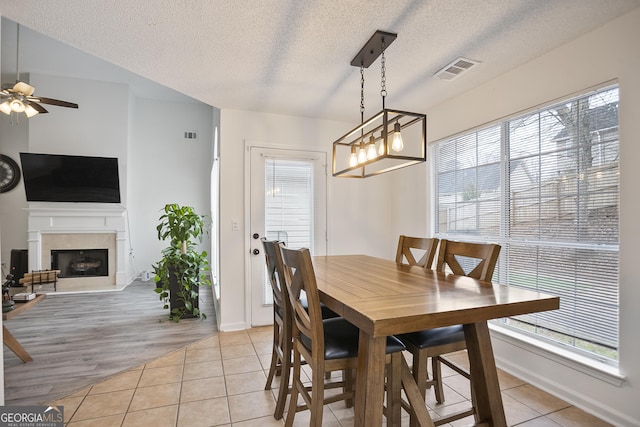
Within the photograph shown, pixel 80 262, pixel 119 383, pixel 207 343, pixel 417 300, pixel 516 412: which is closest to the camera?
pixel 417 300

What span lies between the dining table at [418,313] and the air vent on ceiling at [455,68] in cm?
164

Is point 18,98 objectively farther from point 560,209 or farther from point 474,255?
point 560,209

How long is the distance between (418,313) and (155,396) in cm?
197

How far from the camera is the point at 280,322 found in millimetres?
2102

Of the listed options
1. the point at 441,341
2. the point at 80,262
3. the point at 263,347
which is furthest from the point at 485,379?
the point at 80,262

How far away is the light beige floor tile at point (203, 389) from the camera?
6.81 ft

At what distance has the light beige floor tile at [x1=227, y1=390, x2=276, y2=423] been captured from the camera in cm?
188

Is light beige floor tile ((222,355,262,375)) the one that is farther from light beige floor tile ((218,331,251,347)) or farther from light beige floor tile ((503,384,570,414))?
light beige floor tile ((503,384,570,414))

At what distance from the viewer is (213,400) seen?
2.04 m

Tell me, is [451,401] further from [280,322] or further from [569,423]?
[280,322]

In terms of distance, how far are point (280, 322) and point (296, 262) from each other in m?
Result: 0.86

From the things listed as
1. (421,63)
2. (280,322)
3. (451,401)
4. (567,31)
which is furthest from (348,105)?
(451,401)

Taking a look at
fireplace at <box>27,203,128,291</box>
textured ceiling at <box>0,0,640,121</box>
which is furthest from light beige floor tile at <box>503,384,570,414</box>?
fireplace at <box>27,203,128,291</box>

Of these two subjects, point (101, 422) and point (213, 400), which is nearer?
point (101, 422)
